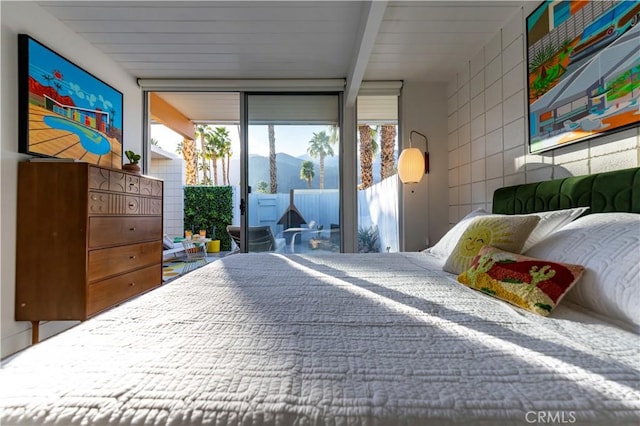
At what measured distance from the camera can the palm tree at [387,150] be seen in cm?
665

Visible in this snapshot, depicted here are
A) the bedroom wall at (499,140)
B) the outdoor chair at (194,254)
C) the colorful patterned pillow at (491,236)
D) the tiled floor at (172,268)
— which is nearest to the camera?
the colorful patterned pillow at (491,236)

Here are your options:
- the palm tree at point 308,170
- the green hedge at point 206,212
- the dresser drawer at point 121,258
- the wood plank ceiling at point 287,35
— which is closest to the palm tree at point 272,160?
the palm tree at point 308,170

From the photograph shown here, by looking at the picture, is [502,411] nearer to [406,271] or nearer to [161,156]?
[406,271]

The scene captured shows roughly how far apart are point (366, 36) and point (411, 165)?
1241 millimetres

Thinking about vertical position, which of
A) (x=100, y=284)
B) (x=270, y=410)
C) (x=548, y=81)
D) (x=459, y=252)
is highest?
(x=548, y=81)

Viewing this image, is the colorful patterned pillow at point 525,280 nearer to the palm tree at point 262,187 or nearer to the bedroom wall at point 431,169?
the bedroom wall at point 431,169

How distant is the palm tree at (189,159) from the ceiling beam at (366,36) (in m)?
7.27

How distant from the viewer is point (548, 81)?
5.56 ft

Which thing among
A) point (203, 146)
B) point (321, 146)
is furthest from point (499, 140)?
point (203, 146)

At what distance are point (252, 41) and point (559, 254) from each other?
259 cm

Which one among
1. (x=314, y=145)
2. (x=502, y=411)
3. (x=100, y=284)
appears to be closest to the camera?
(x=502, y=411)

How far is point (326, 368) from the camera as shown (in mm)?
513

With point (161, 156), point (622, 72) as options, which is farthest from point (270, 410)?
point (161, 156)

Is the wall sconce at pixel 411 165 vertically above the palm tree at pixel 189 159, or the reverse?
the palm tree at pixel 189 159
